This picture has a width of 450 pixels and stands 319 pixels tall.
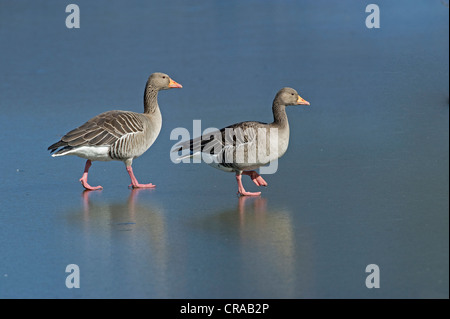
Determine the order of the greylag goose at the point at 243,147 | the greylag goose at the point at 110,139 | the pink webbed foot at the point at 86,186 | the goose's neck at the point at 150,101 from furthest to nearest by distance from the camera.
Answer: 1. the goose's neck at the point at 150,101
2. the pink webbed foot at the point at 86,186
3. the greylag goose at the point at 110,139
4. the greylag goose at the point at 243,147

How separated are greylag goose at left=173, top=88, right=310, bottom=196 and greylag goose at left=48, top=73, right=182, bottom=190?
0.62 meters

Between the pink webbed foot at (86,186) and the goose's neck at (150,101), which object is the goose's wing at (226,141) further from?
the goose's neck at (150,101)

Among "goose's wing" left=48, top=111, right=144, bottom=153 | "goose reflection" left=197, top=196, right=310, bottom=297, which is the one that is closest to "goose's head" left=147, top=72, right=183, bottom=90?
"goose's wing" left=48, top=111, right=144, bottom=153

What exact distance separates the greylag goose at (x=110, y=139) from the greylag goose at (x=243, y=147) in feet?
2.03

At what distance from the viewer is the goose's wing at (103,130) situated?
754cm

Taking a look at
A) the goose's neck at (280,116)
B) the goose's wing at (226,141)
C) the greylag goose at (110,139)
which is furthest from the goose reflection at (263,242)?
the greylag goose at (110,139)

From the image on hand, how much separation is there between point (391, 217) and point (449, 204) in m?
0.53

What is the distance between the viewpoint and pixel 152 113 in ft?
27.6

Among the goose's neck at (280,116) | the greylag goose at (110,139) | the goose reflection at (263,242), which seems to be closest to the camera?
the goose reflection at (263,242)

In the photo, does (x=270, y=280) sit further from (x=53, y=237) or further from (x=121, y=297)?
(x=53, y=237)

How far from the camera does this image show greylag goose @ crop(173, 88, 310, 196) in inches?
283

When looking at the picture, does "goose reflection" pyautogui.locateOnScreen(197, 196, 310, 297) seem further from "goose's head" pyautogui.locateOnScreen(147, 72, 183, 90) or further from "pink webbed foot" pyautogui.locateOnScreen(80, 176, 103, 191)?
"goose's head" pyautogui.locateOnScreen(147, 72, 183, 90)

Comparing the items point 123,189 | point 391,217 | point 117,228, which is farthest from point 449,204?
point 123,189

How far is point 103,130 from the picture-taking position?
25.5 feet
